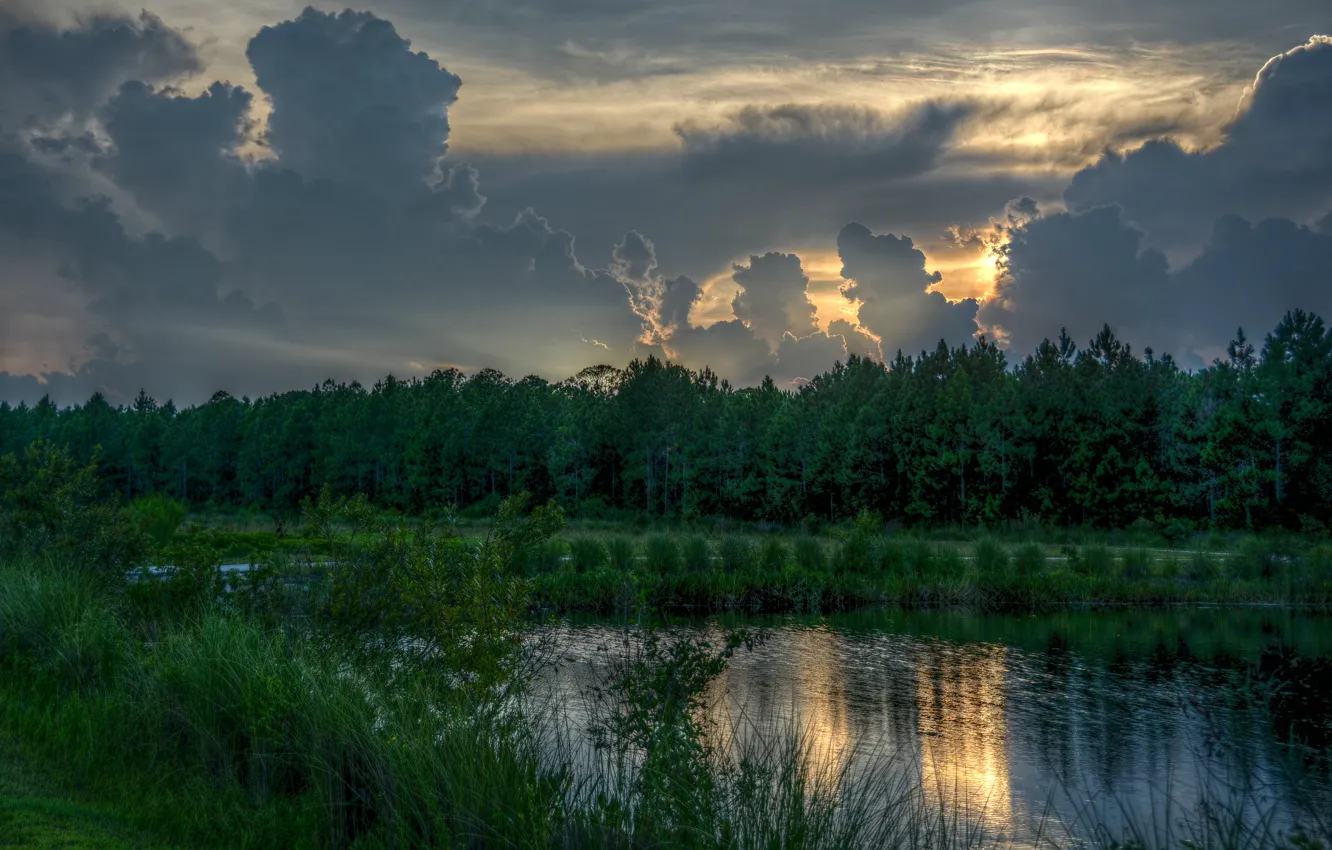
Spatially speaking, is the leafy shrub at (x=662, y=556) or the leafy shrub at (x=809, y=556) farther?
the leafy shrub at (x=809, y=556)

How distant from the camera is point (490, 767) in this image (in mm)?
6898

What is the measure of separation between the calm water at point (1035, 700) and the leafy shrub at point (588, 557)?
4.72 m

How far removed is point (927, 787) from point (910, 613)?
48.7 ft

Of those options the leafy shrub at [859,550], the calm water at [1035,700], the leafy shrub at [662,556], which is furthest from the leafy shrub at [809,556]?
the leafy shrub at [662,556]

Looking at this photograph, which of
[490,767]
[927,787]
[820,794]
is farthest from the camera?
[927,787]

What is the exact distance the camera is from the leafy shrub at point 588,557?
27812 millimetres

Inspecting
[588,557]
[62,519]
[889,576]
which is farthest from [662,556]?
[62,519]

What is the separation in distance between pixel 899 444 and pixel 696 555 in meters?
29.7

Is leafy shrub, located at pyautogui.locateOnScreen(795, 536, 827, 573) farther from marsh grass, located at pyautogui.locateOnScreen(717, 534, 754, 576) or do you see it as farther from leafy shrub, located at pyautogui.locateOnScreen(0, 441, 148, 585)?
leafy shrub, located at pyautogui.locateOnScreen(0, 441, 148, 585)

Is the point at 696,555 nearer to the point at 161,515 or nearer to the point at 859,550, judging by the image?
the point at 859,550

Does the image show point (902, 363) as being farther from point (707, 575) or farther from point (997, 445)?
point (707, 575)

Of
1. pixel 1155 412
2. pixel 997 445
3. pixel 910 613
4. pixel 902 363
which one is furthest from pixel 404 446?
pixel 910 613

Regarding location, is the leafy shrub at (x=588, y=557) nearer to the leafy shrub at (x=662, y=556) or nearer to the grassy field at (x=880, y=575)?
the grassy field at (x=880, y=575)

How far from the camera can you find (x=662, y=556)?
28188 millimetres
